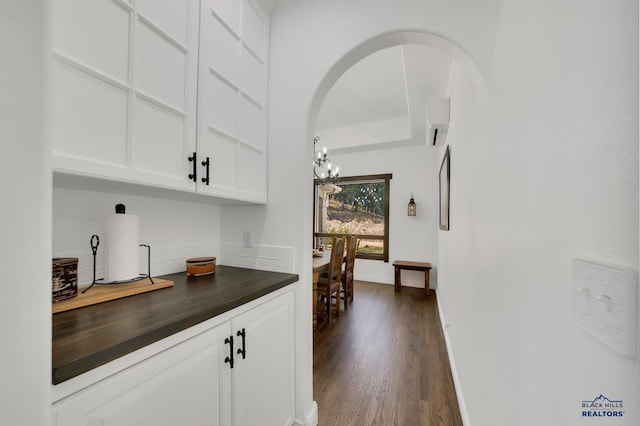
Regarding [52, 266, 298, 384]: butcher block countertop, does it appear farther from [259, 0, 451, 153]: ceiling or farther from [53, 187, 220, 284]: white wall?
[259, 0, 451, 153]: ceiling

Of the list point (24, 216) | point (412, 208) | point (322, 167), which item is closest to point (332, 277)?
point (322, 167)

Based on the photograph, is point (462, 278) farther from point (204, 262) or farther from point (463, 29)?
point (204, 262)

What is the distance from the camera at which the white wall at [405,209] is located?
471 cm

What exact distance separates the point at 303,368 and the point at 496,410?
0.98 meters

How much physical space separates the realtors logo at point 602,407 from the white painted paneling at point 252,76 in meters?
1.78

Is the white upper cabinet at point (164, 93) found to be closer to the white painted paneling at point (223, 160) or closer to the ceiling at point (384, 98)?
the white painted paneling at point (223, 160)

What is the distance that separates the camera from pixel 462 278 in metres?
1.90

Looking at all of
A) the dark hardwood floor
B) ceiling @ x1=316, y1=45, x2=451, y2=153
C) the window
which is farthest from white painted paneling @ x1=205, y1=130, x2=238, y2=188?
the window

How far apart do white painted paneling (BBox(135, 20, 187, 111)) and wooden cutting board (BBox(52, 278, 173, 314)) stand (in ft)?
2.73

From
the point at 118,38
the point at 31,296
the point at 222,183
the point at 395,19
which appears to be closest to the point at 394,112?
the point at 395,19

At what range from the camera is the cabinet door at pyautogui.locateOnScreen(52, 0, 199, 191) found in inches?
31.7

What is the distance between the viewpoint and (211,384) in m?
0.97

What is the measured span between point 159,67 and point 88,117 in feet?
1.27

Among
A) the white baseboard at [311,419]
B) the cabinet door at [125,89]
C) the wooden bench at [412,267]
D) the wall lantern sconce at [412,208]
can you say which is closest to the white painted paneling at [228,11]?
the cabinet door at [125,89]
